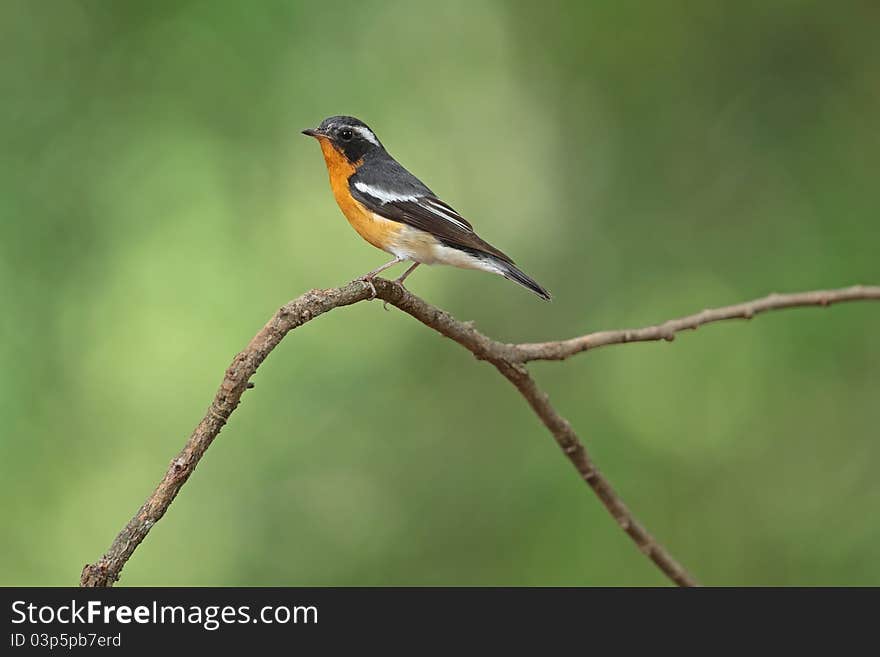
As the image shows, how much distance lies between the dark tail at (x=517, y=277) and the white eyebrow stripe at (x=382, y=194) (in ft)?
1.15

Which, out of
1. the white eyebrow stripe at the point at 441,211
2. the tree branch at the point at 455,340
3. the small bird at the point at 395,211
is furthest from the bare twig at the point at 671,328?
the white eyebrow stripe at the point at 441,211

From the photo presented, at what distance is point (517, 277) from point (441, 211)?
13.4 inches

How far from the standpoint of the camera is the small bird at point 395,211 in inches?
110

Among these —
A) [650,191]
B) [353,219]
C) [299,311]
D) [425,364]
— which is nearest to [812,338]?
[650,191]

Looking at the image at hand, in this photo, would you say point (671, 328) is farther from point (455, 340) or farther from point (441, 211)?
point (441, 211)

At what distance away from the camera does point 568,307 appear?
459 cm

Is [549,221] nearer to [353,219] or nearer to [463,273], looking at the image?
[463,273]

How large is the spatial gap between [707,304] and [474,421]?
1237 millimetres

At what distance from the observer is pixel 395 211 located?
9.33 feet

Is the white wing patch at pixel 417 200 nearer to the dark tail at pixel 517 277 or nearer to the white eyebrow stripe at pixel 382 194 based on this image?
the white eyebrow stripe at pixel 382 194

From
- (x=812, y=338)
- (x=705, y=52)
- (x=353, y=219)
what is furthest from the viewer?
(x=705, y=52)

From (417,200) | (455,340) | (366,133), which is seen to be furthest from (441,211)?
(455,340)

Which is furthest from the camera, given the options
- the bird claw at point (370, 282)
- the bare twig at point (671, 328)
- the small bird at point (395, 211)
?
the small bird at point (395, 211)

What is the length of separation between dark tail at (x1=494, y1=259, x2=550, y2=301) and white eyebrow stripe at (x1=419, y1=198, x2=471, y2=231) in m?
0.17
